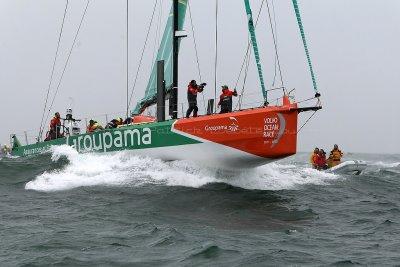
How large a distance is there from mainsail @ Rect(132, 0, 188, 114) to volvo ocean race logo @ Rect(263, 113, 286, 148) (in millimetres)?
4134

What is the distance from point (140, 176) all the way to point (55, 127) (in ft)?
21.0

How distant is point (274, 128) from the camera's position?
1003 cm

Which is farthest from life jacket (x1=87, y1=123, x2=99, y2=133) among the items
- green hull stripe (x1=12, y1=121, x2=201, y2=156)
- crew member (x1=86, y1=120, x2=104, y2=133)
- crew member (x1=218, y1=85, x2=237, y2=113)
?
crew member (x1=218, y1=85, x2=237, y2=113)

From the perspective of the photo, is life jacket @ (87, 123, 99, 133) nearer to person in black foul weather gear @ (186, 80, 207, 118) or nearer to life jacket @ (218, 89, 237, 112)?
person in black foul weather gear @ (186, 80, 207, 118)

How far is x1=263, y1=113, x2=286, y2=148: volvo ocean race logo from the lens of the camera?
10.0 meters

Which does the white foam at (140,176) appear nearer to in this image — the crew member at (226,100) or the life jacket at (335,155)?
the crew member at (226,100)

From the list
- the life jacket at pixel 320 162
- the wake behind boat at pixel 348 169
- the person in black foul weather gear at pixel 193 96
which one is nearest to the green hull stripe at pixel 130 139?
the person in black foul weather gear at pixel 193 96

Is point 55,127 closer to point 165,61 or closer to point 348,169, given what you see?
point 165,61

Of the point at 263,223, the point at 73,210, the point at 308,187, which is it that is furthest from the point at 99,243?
the point at 308,187

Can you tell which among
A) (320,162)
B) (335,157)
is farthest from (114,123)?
(335,157)

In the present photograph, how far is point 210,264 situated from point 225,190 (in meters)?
5.11

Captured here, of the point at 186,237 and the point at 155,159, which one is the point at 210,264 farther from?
the point at 155,159

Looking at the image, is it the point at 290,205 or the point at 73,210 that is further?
the point at 290,205

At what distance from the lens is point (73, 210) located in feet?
26.1
